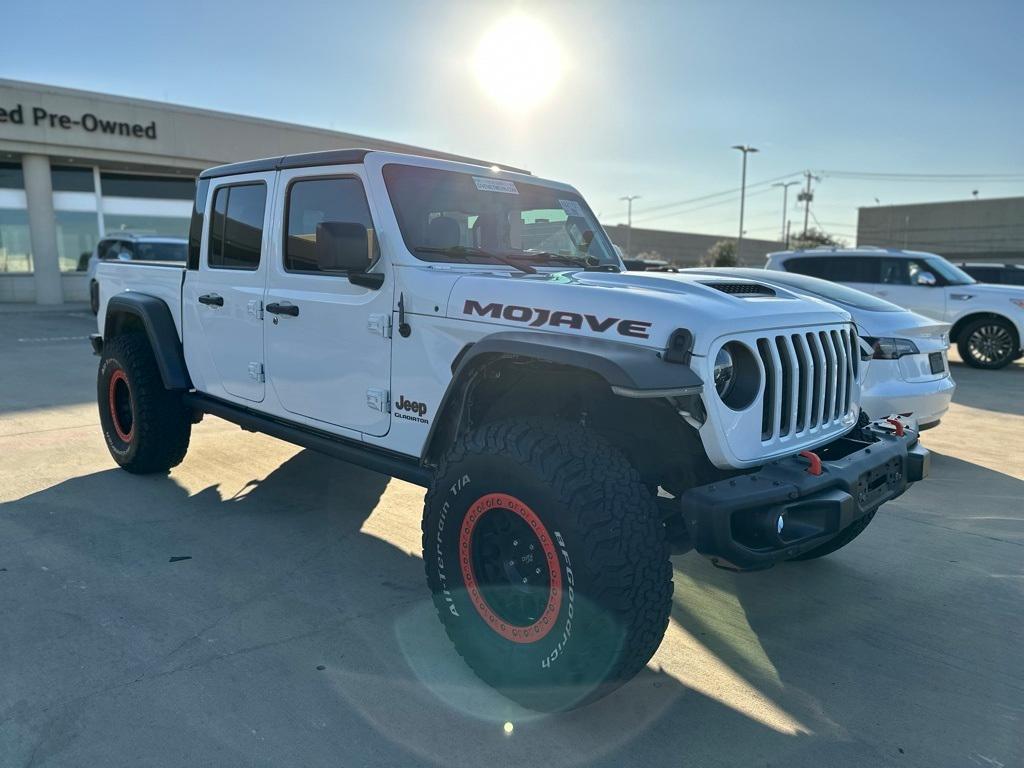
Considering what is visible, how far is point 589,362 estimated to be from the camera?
8.11 feet

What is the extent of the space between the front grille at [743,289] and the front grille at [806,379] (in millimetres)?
308

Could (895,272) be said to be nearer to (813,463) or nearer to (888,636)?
(888,636)

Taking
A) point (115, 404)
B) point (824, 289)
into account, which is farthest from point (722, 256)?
point (115, 404)

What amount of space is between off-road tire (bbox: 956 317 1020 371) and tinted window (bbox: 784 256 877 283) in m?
1.82

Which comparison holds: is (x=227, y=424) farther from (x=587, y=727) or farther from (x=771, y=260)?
(x=771, y=260)

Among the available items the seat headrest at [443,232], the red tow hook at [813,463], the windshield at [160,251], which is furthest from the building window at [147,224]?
the red tow hook at [813,463]

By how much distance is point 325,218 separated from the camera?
378 centimetres

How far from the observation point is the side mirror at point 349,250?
10.4 ft

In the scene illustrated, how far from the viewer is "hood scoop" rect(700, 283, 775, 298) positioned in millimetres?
3088

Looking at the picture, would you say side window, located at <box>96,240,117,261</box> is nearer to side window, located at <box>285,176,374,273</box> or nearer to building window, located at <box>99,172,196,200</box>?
building window, located at <box>99,172,196,200</box>

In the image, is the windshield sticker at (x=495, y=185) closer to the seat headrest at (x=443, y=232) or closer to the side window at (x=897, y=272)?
the seat headrest at (x=443, y=232)

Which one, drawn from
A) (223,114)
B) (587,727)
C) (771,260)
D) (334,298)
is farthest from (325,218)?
(223,114)

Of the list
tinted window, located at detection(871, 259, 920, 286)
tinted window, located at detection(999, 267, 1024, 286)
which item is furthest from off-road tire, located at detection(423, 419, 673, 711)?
tinted window, located at detection(999, 267, 1024, 286)

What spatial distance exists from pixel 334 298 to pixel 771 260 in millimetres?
9557
